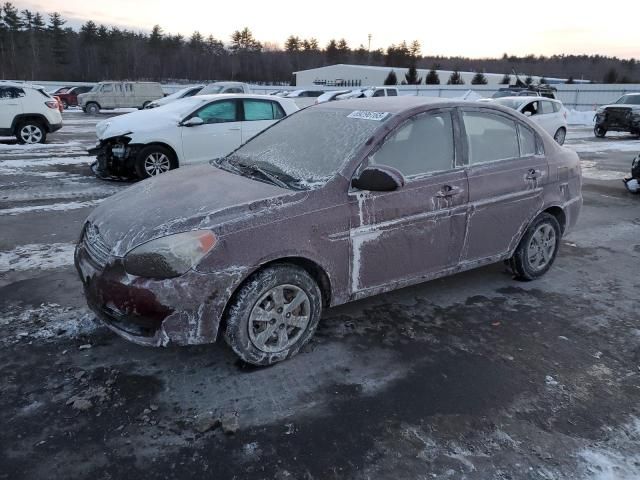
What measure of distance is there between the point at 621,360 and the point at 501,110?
2.27m

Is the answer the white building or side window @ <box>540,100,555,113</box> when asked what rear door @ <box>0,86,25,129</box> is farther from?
the white building

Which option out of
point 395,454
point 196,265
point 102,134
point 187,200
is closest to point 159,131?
point 102,134

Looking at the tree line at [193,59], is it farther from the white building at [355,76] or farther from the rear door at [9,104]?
the rear door at [9,104]

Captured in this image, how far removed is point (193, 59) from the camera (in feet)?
313

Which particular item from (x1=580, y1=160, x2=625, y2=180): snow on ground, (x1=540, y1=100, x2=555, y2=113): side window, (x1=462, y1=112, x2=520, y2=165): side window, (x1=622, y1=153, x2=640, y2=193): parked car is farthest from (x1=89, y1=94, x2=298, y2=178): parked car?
(x1=540, y1=100, x2=555, y2=113): side window

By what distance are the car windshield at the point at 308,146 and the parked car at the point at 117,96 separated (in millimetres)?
27905

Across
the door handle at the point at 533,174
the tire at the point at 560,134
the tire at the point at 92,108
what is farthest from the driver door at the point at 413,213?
the tire at the point at 92,108

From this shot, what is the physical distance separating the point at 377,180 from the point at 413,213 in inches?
20.3

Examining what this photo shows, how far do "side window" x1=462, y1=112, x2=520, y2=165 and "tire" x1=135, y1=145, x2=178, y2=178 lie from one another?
6.27 meters

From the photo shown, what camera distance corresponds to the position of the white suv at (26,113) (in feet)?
44.4

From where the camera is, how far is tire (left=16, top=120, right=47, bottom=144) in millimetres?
13969

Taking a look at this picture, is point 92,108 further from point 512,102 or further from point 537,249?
point 537,249

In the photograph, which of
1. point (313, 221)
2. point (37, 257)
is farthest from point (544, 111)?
point (37, 257)

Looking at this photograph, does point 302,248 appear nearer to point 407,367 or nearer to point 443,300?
point 407,367
